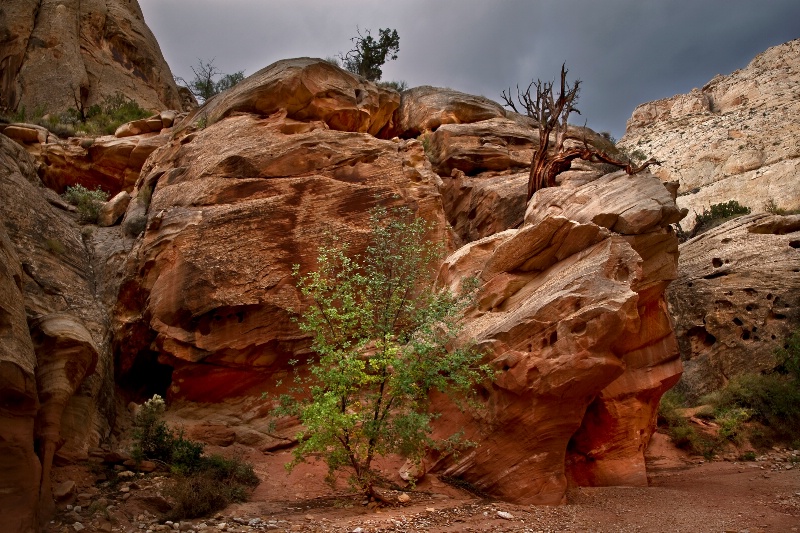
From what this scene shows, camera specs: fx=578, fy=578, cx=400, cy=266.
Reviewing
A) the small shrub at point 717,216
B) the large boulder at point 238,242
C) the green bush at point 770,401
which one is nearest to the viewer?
the large boulder at point 238,242

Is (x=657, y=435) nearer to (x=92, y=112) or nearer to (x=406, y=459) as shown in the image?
(x=406, y=459)

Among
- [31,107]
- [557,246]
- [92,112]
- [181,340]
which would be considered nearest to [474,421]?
[557,246]

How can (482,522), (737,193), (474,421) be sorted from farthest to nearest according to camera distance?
(737,193) → (474,421) → (482,522)

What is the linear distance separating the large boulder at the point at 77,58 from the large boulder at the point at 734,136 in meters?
33.0

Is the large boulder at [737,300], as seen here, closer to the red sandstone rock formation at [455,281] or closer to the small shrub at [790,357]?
the small shrub at [790,357]

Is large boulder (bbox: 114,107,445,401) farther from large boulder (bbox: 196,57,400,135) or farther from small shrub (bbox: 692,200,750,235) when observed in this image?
small shrub (bbox: 692,200,750,235)

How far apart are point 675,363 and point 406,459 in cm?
660

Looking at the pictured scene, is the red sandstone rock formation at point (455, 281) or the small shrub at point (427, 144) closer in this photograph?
the red sandstone rock formation at point (455, 281)

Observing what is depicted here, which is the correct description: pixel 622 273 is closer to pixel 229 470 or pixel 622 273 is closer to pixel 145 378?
pixel 229 470

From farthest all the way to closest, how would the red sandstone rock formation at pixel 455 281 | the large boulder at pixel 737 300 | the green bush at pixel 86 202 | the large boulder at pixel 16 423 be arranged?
the large boulder at pixel 737 300 → the green bush at pixel 86 202 → the red sandstone rock formation at pixel 455 281 → the large boulder at pixel 16 423

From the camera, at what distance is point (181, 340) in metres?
13.2

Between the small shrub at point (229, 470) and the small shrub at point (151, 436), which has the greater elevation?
the small shrub at point (151, 436)

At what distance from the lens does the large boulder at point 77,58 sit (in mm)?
26859

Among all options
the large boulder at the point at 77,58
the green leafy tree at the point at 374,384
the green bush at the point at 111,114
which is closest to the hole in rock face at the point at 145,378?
the green leafy tree at the point at 374,384
